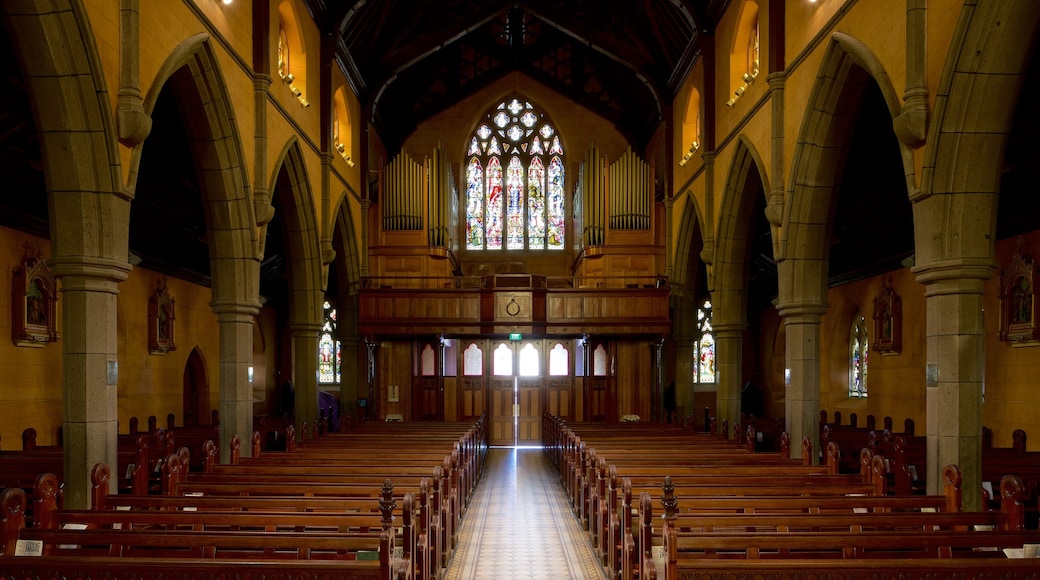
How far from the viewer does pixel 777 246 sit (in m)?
13.6

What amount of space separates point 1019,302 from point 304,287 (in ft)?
43.0

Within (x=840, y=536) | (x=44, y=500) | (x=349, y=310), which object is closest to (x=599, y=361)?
(x=349, y=310)

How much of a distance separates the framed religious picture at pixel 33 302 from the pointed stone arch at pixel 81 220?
5.71m

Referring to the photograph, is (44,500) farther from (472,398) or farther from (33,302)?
(472,398)

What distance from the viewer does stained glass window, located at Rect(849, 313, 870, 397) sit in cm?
2175

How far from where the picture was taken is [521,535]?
10961 millimetres

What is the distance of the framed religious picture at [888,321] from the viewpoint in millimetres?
18641

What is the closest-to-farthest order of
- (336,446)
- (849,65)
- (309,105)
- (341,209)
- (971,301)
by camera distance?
1. (971,301)
2. (849,65)
3. (336,446)
4. (309,105)
5. (341,209)

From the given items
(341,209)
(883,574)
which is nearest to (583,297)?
(341,209)

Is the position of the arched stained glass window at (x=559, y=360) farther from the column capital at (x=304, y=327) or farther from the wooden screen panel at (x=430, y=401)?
Answer: the column capital at (x=304, y=327)

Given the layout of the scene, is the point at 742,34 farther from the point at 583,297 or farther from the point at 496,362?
the point at 496,362

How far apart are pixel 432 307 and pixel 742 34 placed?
927 cm

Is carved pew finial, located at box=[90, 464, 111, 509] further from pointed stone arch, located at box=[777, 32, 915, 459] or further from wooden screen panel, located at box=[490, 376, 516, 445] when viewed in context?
wooden screen panel, located at box=[490, 376, 516, 445]

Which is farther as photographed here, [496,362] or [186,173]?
[496,362]
